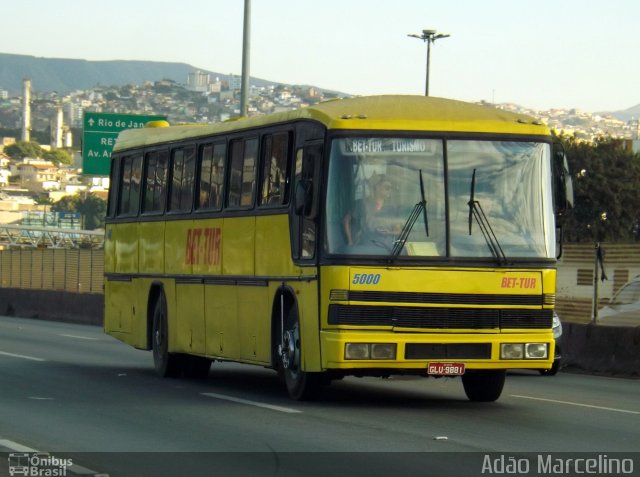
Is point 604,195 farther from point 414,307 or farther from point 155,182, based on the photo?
point 414,307

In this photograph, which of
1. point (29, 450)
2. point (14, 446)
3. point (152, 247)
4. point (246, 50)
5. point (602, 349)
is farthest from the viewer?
point (246, 50)

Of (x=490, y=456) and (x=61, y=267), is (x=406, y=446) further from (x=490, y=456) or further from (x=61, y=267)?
(x=61, y=267)

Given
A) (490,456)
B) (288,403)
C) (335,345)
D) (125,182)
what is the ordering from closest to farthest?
(490,456) < (335,345) < (288,403) < (125,182)

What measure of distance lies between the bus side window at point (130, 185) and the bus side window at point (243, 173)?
3.68m

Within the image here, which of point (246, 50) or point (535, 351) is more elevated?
point (246, 50)

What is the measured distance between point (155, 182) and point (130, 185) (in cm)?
122

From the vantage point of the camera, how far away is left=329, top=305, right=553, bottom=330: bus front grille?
13.8 meters

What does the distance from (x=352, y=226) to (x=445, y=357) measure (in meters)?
1.50

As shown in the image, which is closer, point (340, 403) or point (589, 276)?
point (340, 403)

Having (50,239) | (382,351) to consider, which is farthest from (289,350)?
(50,239)

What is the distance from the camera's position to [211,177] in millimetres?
17406

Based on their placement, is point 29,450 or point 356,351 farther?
point 356,351

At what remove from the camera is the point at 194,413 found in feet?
45.9

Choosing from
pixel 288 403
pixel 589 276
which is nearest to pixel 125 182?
pixel 288 403
